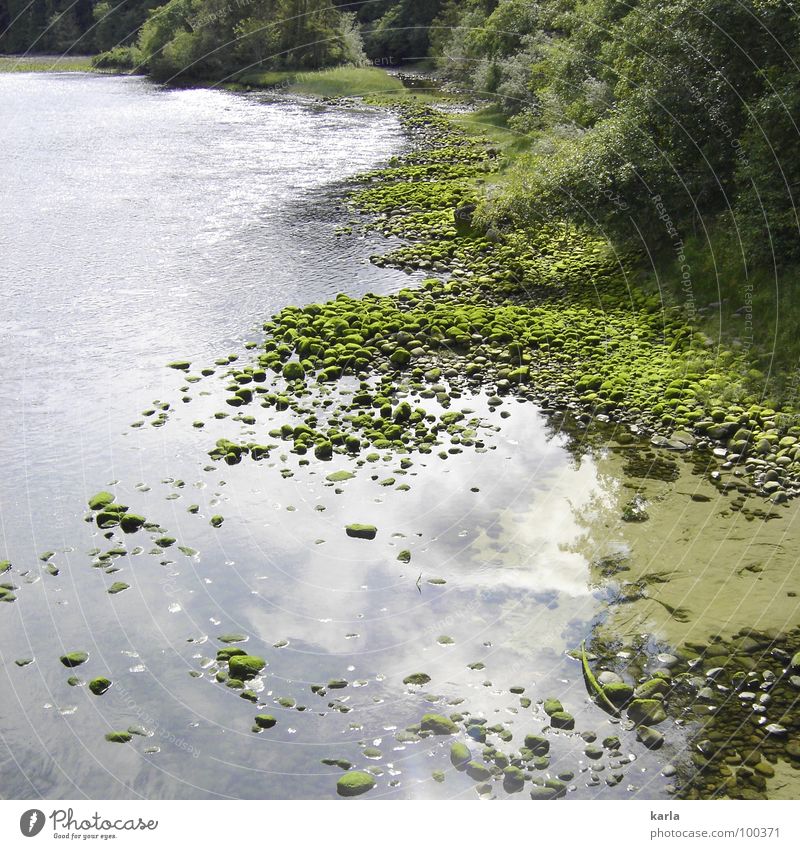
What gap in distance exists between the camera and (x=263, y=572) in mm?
16438

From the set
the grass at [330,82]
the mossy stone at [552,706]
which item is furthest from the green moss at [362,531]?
the grass at [330,82]

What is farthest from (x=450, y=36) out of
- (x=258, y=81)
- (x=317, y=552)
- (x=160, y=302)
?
(x=317, y=552)

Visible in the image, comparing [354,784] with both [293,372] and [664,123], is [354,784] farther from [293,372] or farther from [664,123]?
[664,123]

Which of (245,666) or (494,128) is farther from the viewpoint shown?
(494,128)

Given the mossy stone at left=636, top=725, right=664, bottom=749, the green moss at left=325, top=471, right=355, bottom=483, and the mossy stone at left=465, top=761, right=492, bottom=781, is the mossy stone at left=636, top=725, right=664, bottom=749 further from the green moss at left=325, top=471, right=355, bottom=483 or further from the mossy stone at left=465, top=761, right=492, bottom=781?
the green moss at left=325, top=471, right=355, bottom=483

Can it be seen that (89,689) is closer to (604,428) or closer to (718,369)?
(604,428)

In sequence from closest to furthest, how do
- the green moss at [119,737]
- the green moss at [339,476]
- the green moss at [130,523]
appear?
the green moss at [119,737] < the green moss at [130,523] < the green moss at [339,476]

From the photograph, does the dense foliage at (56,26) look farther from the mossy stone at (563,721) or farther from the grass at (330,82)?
the mossy stone at (563,721)

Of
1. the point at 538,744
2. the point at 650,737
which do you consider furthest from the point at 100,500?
the point at 650,737

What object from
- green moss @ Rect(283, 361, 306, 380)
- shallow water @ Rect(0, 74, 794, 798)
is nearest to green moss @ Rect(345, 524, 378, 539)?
shallow water @ Rect(0, 74, 794, 798)

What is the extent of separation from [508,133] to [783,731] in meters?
45.0
